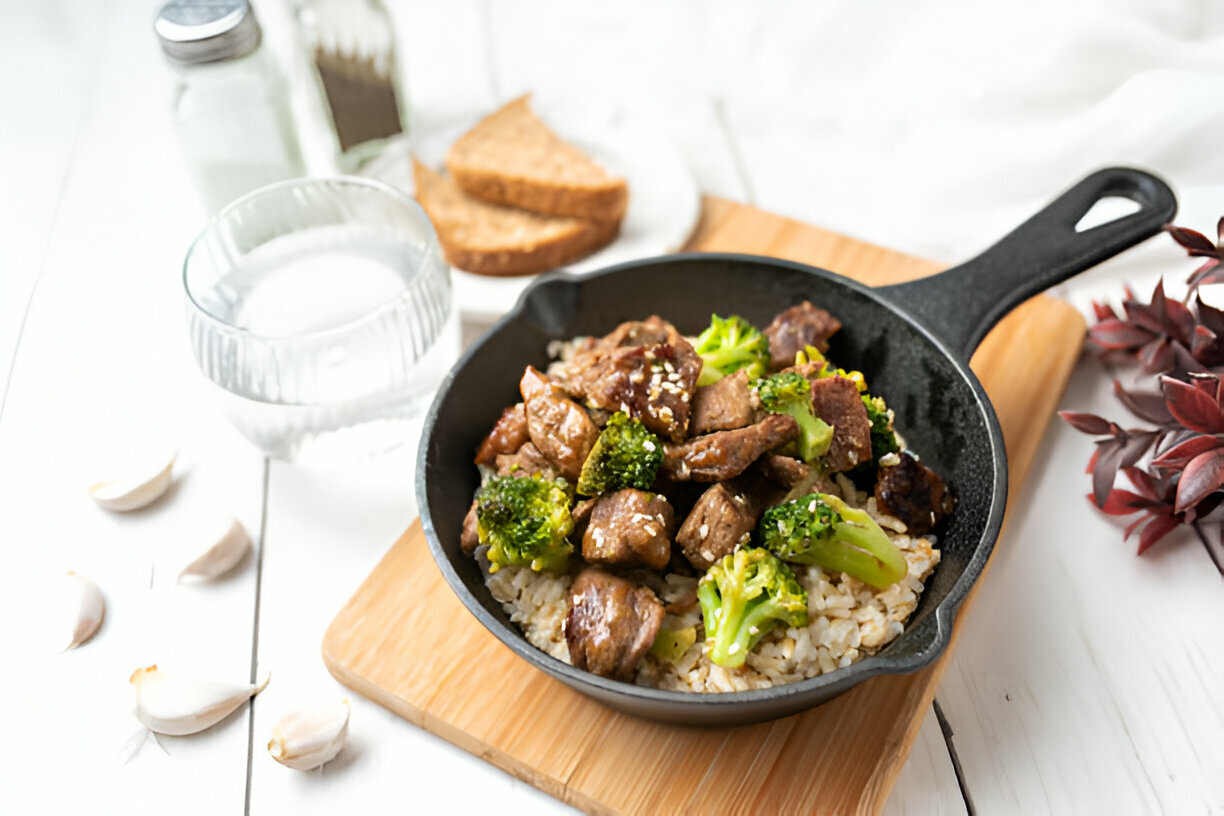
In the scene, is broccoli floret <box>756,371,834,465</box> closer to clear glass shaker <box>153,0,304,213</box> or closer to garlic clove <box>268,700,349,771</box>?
garlic clove <box>268,700,349,771</box>

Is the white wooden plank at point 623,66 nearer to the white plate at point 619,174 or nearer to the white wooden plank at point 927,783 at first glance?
the white plate at point 619,174

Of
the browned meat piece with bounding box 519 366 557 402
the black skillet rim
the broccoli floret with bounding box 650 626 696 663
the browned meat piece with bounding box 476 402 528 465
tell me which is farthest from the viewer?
the browned meat piece with bounding box 476 402 528 465

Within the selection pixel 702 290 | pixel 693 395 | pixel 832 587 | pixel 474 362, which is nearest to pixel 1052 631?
pixel 832 587

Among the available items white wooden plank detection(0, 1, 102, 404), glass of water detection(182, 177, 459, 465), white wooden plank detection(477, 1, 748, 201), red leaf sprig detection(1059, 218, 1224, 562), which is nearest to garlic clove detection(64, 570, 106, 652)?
glass of water detection(182, 177, 459, 465)

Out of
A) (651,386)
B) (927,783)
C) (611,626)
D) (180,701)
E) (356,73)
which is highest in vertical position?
(356,73)

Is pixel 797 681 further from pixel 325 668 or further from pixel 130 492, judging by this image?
→ pixel 130 492

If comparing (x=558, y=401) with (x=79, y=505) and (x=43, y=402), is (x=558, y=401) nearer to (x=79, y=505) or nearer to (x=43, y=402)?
(x=79, y=505)

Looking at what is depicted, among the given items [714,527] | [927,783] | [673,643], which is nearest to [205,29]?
[714,527]
